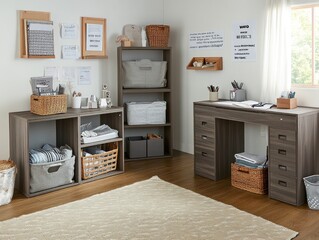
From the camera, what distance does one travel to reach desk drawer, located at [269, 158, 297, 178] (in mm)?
3330

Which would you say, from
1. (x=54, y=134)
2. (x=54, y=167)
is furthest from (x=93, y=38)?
(x=54, y=167)

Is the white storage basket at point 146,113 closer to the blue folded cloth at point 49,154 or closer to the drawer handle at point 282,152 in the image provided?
the blue folded cloth at point 49,154

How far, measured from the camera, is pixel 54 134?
173 inches

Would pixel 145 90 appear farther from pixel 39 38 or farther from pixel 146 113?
pixel 39 38

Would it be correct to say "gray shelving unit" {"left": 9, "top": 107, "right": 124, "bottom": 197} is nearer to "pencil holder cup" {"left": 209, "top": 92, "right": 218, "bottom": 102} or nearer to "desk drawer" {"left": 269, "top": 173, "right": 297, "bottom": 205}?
"pencil holder cup" {"left": 209, "top": 92, "right": 218, "bottom": 102}

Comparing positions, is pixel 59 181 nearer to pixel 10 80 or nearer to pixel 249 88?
pixel 10 80

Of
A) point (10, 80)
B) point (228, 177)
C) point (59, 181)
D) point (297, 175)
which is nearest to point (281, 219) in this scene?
point (297, 175)

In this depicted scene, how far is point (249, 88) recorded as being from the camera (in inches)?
168

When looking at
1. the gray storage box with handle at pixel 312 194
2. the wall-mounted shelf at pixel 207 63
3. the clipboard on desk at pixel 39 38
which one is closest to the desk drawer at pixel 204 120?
the wall-mounted shelf at pixel 207 63

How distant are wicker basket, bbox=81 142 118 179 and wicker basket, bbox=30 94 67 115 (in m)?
0.57

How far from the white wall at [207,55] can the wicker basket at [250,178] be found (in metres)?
0.51

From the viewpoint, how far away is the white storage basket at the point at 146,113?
4805 mm

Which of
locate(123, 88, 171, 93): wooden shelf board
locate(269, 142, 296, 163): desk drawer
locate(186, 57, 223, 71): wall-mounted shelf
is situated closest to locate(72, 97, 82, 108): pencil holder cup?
locate(123, 88, 171, 93): wooden shelf board

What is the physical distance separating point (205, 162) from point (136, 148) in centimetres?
104
